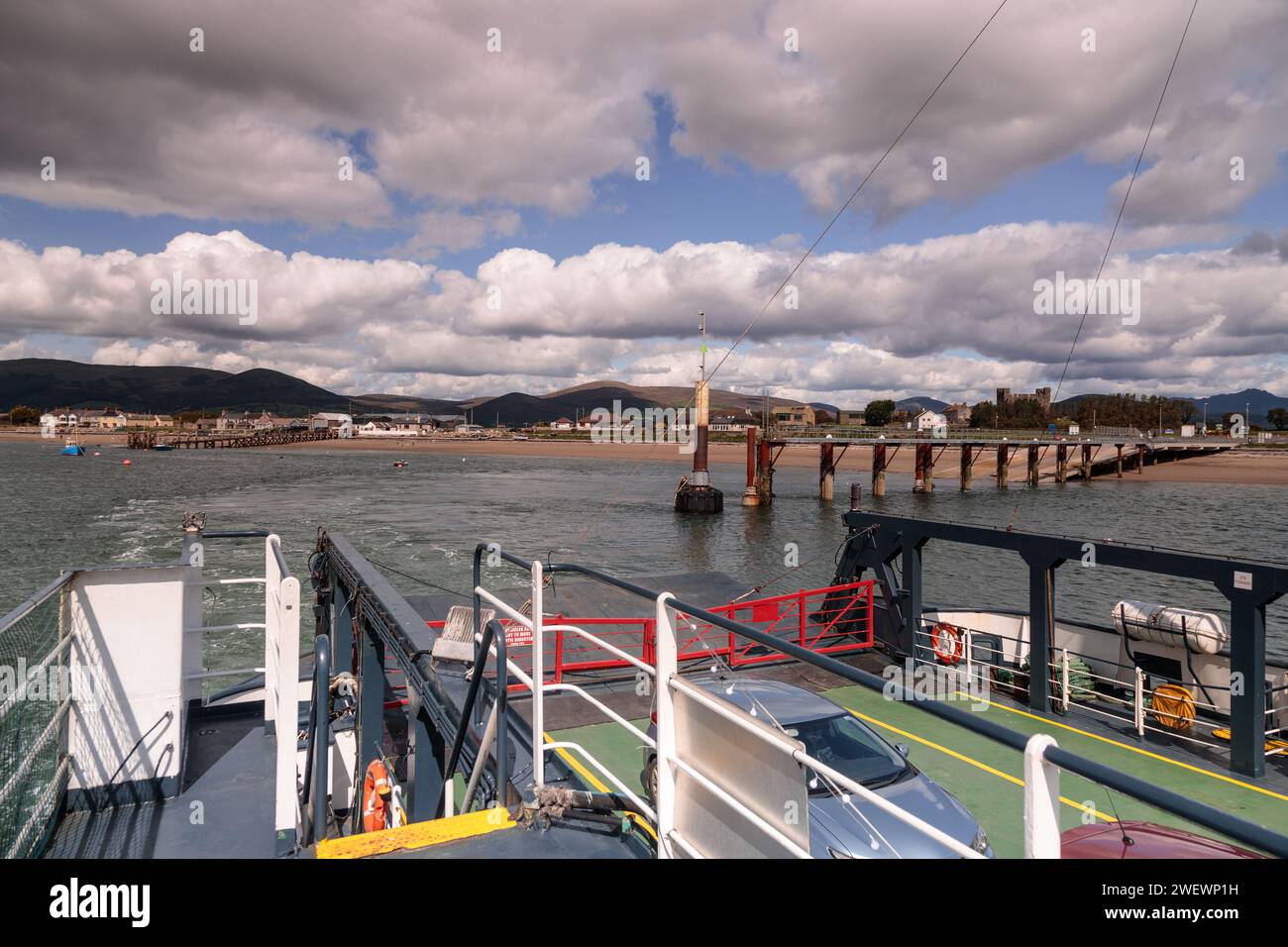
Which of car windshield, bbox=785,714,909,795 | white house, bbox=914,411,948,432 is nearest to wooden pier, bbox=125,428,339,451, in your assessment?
white house, bbox=914,411,948,432

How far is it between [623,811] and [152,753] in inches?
163

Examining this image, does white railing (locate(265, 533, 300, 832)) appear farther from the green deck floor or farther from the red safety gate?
the red safety gate

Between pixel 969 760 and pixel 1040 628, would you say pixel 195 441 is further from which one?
pixel 969 760

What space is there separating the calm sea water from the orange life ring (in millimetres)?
12906

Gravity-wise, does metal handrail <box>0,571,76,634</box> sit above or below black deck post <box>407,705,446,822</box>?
above

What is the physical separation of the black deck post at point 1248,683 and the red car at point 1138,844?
4326 millimetres

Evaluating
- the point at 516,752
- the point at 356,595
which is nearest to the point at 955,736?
the point at 516,752

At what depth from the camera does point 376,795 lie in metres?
7.57

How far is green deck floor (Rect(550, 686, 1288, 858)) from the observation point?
8.21m

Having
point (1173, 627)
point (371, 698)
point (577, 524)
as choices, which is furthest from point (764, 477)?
point (371, 698)

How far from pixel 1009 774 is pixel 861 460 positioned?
13360cm
